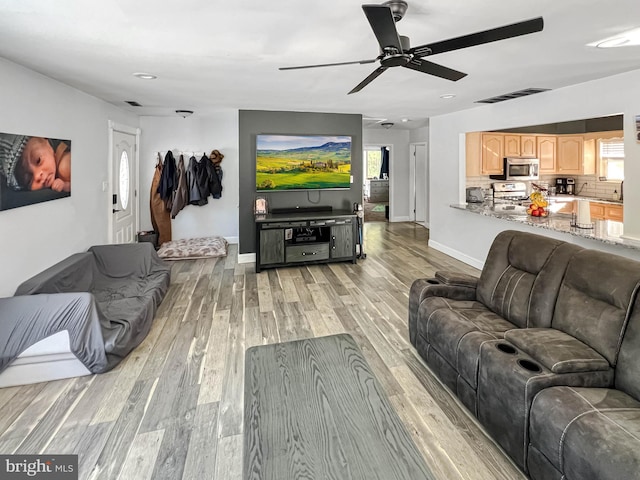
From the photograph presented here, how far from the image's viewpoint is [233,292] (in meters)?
4.52

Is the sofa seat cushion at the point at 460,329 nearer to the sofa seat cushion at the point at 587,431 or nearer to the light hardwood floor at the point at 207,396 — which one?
the light hardwood floor at the point at 207,396

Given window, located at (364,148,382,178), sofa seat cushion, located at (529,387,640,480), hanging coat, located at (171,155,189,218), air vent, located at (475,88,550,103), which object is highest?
window, located at (364,148,382,178)

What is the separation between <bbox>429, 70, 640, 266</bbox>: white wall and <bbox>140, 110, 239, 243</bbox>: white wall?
377 centimetres

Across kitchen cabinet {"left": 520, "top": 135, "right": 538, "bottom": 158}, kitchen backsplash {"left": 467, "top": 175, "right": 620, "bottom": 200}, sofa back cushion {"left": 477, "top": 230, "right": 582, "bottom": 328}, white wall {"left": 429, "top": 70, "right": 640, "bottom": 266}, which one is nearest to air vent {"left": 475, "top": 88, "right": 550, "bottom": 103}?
white wall {"left": 429, "top": 70, "right": 640, "bottom": 266}

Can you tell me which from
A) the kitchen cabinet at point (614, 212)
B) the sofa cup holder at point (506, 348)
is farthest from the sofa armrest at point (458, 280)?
the kitchen cabinet at point (614, 212)

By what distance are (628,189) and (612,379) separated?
8.31 ft

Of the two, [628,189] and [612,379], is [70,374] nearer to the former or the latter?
[612,379]

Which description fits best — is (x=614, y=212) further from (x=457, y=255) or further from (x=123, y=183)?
(x=123, y=183)

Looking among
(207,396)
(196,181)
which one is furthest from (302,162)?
(207,396)

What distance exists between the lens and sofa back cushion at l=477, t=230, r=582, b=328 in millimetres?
2299

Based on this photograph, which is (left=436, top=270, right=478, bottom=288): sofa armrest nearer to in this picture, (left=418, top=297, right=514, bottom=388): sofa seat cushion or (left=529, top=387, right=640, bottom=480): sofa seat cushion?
(left=418, top=297, right=514, bottom=388): sofa seat cushion

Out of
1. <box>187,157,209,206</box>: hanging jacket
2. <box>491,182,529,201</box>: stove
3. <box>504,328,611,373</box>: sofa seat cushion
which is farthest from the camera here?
<box>187,157,209,206</box>: hanging jacket

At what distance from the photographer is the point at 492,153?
6195 millimetres

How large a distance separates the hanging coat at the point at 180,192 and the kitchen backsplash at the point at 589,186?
5054mm
